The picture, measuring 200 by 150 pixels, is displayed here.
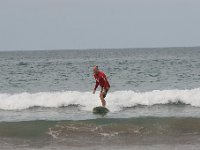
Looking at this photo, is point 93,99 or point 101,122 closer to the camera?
point 101,122

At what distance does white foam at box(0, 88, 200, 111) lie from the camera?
2211cm

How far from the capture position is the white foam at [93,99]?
22.1m

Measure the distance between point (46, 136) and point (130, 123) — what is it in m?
2.89

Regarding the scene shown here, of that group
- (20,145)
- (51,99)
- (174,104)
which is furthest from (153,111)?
(20,145)

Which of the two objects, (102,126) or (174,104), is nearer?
(102,126)

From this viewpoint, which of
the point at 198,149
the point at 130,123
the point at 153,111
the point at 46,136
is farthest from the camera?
the point at 153,111

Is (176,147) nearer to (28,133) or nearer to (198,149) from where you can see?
(198,149)

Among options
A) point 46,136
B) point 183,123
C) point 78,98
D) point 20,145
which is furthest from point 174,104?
point 20,145

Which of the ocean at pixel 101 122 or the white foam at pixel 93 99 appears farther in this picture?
the white foam at pixel 93 99

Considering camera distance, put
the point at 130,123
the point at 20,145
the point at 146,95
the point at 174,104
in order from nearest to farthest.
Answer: the point at 20,145 → the point at 130,123 → the point at 174,104 → the point at 146,95

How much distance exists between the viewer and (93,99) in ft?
75.5

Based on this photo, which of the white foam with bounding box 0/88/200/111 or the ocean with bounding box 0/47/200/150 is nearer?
the ocean with bounding box 0/47/200/150

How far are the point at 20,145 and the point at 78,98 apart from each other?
9654 mm

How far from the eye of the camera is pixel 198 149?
12.3 meters
